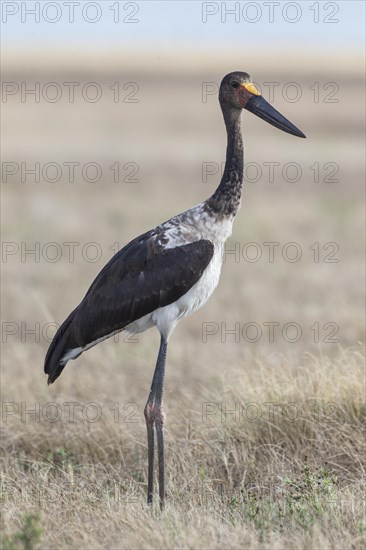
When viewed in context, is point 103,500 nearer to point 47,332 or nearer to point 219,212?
point 219,212

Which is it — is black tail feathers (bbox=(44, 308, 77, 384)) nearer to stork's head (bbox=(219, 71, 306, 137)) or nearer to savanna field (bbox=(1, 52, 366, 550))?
savanna field (bbox=(1, 52, 366, 550))

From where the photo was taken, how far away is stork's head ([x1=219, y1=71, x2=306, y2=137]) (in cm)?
618

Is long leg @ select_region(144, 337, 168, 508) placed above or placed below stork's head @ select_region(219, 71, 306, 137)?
below

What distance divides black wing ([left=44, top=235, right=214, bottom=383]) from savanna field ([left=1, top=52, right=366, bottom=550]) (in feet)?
2.81

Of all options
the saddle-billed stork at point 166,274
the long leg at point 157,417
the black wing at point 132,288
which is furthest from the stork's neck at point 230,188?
the long leg at point 157,417

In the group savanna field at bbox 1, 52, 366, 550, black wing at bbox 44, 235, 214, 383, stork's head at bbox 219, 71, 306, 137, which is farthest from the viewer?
stork's head at bbox 219, 71, 306, 137

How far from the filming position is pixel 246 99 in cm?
621

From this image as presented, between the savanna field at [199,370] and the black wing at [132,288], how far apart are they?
855mm

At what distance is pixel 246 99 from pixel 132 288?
1.28 m

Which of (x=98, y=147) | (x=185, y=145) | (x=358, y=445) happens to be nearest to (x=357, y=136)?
(x=185, y=145)

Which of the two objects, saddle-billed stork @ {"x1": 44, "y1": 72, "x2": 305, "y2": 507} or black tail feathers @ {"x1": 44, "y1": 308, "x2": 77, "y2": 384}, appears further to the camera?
black tail feathers @ {"x1": 44, "y1": 308, "x2": 77, "y2": 384}

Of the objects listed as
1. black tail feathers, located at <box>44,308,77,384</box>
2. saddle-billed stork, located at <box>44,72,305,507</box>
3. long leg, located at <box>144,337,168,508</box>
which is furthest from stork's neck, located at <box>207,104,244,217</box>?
black tail feathers, located at <box>44,308,77,384</box>

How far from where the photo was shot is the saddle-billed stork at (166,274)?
5.99 m

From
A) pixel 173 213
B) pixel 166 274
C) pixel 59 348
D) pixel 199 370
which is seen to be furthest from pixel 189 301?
pixel 173 213
